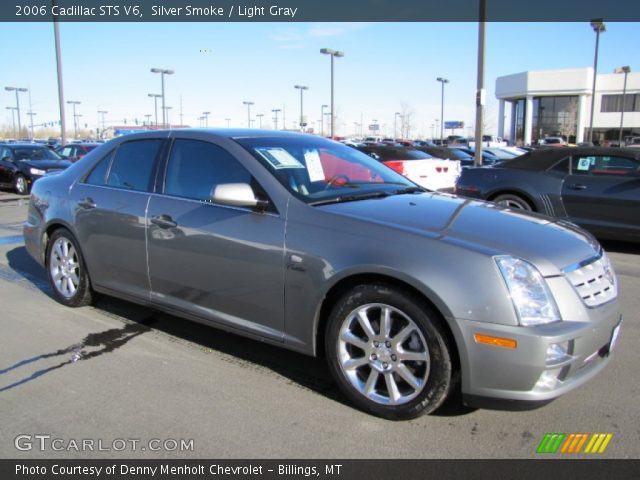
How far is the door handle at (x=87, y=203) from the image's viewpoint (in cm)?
469

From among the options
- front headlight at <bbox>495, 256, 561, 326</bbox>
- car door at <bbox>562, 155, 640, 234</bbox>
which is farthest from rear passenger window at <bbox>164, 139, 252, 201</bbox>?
car door at <bbox>562, 155, 640, 234</bbox>

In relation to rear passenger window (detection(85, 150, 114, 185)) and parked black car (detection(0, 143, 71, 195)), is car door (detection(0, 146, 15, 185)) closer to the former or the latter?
parked black car (detection(0, 143, 71, 195))

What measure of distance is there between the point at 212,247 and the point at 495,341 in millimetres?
1924

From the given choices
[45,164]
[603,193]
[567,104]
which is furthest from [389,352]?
[567,104]

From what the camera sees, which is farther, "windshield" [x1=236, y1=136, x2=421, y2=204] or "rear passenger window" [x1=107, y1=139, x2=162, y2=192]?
"rear passenger window" [x1=107, y1=139, x2=162, y2=192]

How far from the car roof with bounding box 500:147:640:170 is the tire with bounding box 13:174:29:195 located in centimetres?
1379

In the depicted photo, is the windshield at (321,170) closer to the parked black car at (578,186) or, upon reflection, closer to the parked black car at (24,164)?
the parked black car at (578,186)

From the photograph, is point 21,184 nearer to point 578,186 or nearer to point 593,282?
point 578,186

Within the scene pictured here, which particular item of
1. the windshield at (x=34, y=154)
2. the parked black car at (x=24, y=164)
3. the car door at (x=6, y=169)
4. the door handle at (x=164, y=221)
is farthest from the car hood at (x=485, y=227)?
the windshield at (x=34, y=154)

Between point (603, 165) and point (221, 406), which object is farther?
point (603, 165)

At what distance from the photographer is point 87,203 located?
4742mm

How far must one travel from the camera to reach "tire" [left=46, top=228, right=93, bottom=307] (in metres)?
4.93

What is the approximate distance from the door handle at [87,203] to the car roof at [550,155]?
21.0 ft
